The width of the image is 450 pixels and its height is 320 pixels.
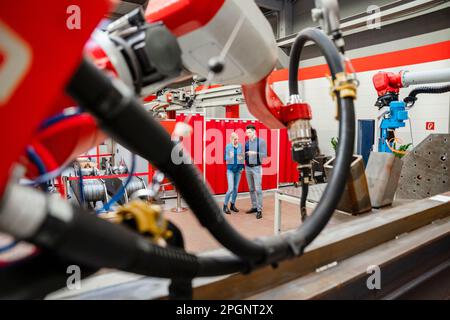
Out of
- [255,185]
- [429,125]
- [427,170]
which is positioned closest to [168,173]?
[427,170]

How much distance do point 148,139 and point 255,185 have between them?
4941 millimetres

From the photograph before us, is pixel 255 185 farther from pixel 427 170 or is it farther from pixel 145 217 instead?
pixel 145 217

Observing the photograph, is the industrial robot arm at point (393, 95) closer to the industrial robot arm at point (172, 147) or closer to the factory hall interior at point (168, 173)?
the factory hall interior at point (168, 173)

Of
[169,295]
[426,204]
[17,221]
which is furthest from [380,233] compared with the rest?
[17,221]

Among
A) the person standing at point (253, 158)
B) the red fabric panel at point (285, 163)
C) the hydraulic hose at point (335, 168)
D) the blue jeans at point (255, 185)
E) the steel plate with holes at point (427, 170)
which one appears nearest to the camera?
the hydraulic hose at point (335, 168)

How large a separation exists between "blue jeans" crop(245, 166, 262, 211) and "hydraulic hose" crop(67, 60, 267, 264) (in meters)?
4.61

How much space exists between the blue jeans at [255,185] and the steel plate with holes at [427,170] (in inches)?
103

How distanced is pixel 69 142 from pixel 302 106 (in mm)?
706

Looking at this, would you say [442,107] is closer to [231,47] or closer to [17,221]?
[231,47]

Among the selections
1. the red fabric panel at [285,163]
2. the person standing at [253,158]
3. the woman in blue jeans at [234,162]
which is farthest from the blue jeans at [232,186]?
the red fabric panel at [285,163]

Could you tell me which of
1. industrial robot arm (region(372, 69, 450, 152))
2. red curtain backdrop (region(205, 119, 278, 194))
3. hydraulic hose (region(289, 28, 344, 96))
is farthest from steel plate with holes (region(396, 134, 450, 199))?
red curtain backdrop (region(205, 119, 278, 194))

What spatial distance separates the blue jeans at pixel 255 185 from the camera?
524 centimetres
